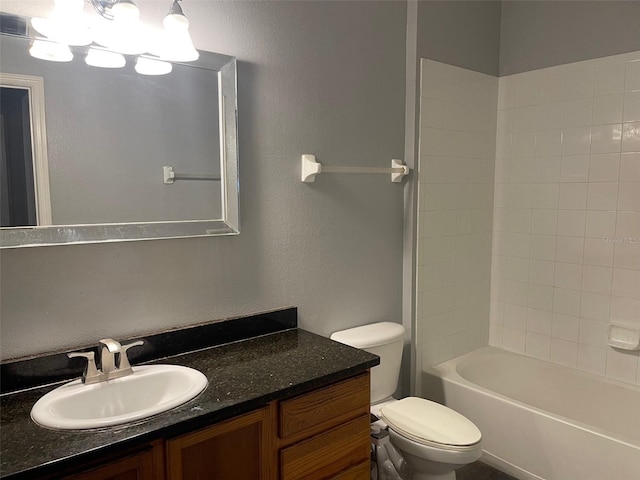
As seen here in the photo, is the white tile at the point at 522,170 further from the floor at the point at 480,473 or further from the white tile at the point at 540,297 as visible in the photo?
the floor at the point at 480,473

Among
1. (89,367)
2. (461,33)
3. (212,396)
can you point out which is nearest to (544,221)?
(461,33)

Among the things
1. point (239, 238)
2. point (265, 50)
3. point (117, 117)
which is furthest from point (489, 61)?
point (117, 117)

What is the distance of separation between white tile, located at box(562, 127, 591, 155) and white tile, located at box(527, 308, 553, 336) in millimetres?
914

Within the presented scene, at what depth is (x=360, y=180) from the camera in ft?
7.50

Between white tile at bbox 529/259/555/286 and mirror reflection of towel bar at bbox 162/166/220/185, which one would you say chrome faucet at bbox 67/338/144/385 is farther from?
white tile at bbox 529/259/555/286

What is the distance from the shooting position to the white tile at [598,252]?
2469 millimetres

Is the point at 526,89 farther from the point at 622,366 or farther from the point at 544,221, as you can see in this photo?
the point at 622,366

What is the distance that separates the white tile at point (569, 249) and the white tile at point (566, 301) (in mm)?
173

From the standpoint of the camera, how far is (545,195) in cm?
272

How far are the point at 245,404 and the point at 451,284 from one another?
170cm

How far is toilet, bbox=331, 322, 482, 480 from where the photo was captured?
6.02 ft

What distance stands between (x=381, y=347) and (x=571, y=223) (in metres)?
1.32

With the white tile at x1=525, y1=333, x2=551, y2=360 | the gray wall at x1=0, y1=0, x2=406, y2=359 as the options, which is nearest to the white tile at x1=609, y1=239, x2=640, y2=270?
the white tile at x1=525, y1=333, x2=551, y2=360

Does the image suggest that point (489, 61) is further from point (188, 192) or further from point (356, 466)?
point (356, 466)
